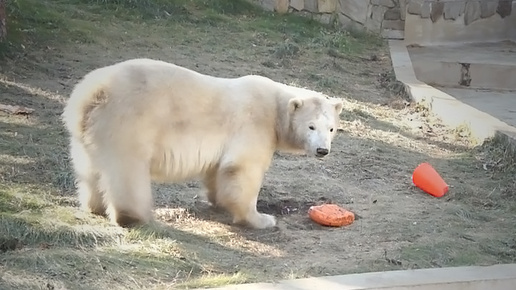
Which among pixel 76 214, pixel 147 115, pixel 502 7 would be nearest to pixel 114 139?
pixel 147 115

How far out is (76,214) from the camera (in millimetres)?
4371

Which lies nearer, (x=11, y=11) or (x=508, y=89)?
(x=11, y=11)

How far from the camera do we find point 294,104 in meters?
4.64

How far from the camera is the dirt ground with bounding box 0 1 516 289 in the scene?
3787 mm

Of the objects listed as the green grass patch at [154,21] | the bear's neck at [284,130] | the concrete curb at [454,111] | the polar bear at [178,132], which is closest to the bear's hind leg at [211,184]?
the polar bear at [178,132]

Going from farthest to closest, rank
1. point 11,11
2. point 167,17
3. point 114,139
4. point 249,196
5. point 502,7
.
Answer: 1. point 502,7
2. point 167,17
3. point 11,11
4. point 249,196
5. point 114,139

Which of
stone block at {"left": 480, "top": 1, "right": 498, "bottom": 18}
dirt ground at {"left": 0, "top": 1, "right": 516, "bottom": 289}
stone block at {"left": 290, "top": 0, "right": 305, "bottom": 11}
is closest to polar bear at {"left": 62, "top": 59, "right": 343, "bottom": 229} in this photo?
dirt ground at {"left": 0, "top": 1, "right": 516, "bottom": 289}

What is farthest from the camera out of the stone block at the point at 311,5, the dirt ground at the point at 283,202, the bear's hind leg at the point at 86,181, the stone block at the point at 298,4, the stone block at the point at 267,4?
the stone block at the point at 267,4

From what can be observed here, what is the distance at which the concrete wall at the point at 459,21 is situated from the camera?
10891 mm

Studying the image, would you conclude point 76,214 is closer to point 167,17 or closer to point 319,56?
point 319,56

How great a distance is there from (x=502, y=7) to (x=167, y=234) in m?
8.34

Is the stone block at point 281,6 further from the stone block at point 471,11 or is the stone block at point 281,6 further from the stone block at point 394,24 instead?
the stone block at point 471,11

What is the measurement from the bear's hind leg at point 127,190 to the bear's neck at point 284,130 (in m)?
0.86

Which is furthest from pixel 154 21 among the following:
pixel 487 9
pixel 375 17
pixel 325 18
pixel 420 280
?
pixel 420 280
